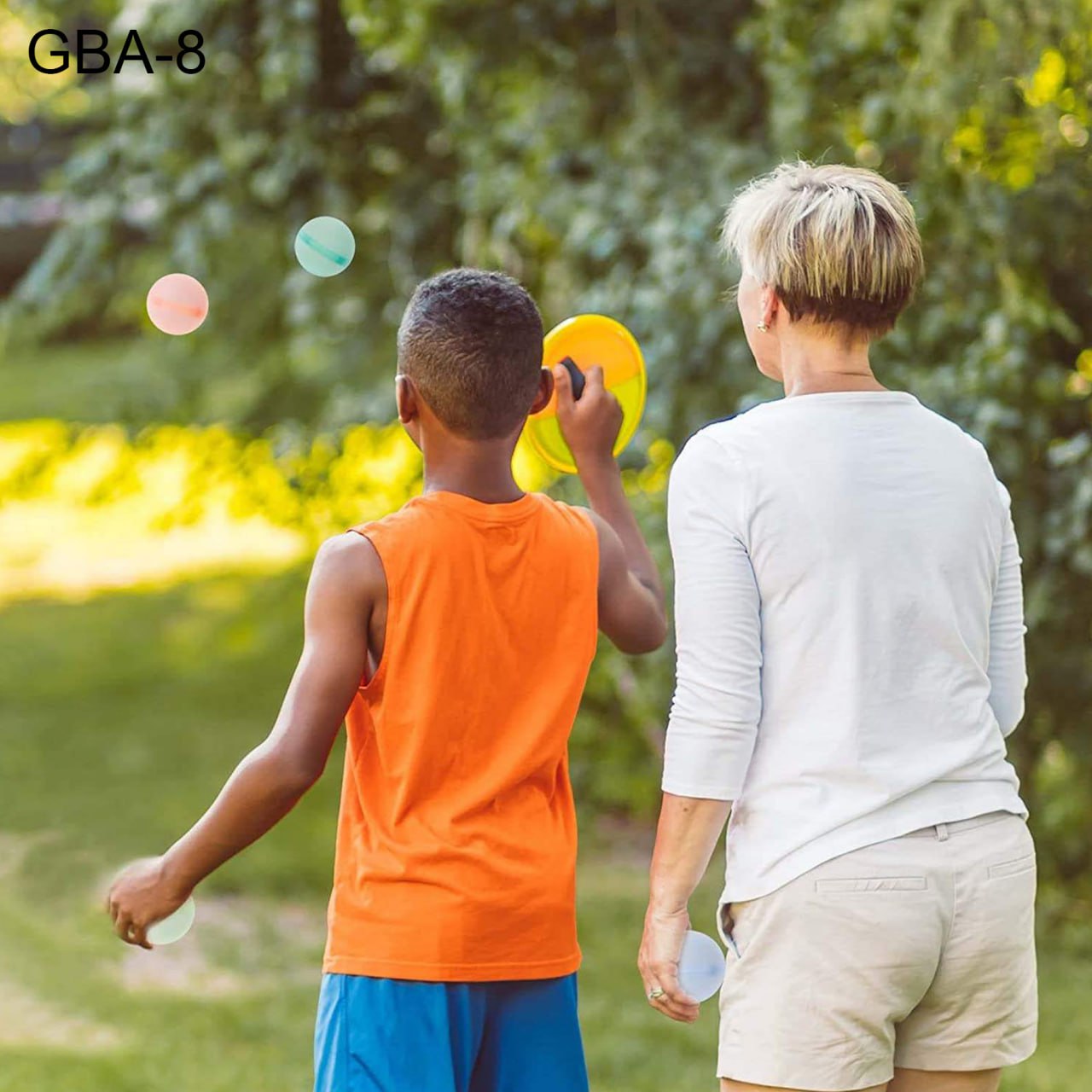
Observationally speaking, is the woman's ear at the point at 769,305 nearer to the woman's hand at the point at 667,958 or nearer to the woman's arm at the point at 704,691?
the woman's arm at the point at 704,691

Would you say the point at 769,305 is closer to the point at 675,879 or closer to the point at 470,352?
the point at 470,352

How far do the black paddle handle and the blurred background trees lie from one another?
157 centimetres

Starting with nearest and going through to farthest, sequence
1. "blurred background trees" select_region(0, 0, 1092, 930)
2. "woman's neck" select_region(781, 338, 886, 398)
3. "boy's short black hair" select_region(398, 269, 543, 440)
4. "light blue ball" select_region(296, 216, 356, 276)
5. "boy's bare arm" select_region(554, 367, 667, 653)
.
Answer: "woman's neck" select_region(781, 338, 886, 398) < "boy's short black hair" select_region(398, 269, 543, 440) < "boy's bare arm" select_region(554, 367, 667, 653) < "light blue ball" select_region(296, 216, 356, 276) < "blurred background trees" select_region(0, 0, 1092, 930)

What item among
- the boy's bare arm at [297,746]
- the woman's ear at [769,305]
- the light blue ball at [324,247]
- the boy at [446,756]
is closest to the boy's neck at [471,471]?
the boy at [446,756]

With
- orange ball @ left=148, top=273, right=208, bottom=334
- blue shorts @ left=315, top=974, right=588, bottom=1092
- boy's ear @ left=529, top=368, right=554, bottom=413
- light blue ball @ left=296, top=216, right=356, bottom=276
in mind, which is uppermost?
light blue ball @ left=296, top=216, right=356, bottom=276

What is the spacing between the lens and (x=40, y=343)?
6258mm

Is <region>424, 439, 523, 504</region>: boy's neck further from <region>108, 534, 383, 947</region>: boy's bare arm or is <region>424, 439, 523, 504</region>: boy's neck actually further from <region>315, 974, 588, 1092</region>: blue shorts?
<region>315, 974, 588, 1092</region>: blue shorts

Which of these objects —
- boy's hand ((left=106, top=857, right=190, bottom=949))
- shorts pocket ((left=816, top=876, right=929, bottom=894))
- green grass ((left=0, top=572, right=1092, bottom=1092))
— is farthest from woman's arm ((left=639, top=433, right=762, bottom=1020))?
green grass ((left=0, top=572, right=1092, bottom=1092))

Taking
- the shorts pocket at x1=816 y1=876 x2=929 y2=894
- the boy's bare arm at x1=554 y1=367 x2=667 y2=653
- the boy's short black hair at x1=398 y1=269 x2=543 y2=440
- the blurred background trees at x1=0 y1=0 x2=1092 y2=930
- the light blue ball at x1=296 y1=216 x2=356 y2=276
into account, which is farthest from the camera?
the blurred background trees at x1=0 y1=0 x2=1092 y2=930

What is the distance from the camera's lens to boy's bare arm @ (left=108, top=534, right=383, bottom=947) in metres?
1.88

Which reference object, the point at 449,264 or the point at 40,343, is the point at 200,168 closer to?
the point at 449,264

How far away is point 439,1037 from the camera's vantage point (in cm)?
190

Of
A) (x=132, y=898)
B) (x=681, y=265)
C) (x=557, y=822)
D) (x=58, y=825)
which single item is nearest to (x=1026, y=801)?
(x=681, y=265)

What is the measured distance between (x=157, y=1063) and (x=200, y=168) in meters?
2.72
